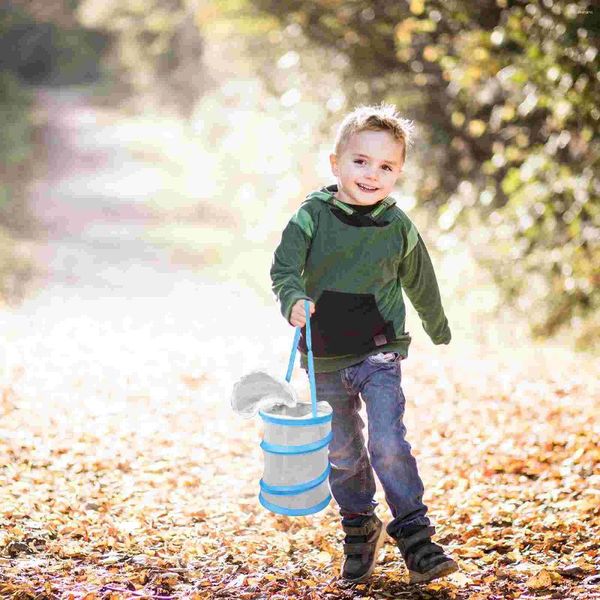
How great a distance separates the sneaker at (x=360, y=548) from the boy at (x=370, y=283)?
191mm

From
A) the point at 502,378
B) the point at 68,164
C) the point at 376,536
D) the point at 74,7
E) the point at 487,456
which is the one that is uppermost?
A: the point at 74,7

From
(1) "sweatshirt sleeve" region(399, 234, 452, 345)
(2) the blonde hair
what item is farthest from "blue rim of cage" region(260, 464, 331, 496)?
(2) the blonde hair

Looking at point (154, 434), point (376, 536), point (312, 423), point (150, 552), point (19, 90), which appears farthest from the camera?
point (19, 90)

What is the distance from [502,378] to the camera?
797 centimetres

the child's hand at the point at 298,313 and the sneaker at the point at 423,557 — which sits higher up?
the child's hand at the point at 298,313

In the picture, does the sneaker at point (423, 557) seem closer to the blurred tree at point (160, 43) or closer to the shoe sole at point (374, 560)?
the shoe sole at point (374, 560)

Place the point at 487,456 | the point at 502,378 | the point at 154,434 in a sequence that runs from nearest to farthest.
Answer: the point at 487,456, the point at 154,434, the point at 502,378

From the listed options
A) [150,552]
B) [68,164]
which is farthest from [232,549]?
[68,164]

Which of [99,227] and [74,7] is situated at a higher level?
[74,7]

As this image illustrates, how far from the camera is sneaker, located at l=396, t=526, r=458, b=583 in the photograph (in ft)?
12.0

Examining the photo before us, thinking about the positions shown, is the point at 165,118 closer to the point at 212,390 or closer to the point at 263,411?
the point at 212,390

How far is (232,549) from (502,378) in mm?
4009

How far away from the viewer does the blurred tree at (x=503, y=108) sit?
8.28 metres

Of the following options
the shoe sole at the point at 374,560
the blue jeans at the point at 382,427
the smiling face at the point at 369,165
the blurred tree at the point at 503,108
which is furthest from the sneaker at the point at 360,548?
the blurred tree at the point at 503,108
